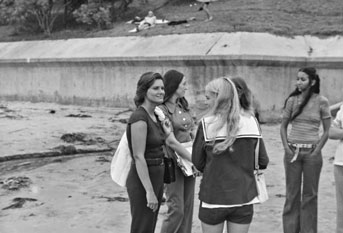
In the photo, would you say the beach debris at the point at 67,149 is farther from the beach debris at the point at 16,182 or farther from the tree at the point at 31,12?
the tree at the point at 31,12

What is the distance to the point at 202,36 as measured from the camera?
1703 centimetres

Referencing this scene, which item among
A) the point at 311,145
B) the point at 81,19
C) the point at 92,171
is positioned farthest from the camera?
the point at 81,19

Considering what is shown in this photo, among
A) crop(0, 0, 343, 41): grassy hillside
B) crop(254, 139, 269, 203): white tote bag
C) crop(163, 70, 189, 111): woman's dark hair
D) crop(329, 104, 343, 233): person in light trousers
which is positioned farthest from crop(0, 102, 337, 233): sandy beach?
crop(0, 0, 343, 41): grassy hillside

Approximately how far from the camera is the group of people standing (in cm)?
394

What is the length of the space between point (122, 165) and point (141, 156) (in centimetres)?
26

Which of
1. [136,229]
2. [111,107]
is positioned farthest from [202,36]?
[136,229]

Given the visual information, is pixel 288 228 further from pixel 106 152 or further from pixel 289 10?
pixel 289 10

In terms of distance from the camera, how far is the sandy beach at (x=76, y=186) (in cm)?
663

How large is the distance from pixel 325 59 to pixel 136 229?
11.4 metres

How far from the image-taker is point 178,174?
510 cm

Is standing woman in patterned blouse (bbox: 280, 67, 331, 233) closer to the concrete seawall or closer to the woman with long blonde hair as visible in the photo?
the woman with long blonde hair

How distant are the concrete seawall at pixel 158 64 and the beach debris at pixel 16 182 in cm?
761

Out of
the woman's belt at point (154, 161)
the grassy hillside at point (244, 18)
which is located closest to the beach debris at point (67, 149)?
the woman's belt at point (154, 161)

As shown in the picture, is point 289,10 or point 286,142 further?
point 289,10
